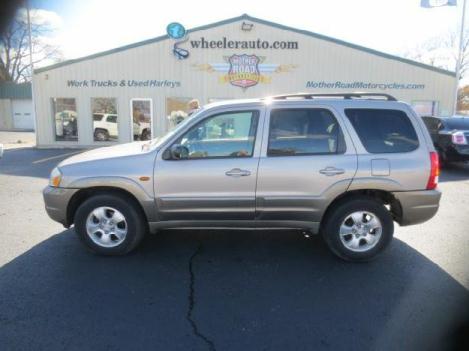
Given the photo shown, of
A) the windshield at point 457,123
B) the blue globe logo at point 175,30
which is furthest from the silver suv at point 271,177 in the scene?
the blue globe logo at point 175,30

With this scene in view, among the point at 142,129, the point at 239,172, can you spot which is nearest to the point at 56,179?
the point at 239,172

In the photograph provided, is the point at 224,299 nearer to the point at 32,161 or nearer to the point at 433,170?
the point at 433,170

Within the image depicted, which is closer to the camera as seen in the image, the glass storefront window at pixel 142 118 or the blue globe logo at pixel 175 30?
the blue globe logo at pixel 175 30

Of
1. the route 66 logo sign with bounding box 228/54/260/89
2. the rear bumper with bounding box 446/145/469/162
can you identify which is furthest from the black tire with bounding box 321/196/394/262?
the route 66 logo sign with bounding box 228/54/260/89

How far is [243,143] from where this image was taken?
4.02m

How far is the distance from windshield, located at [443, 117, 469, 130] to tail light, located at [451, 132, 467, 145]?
47 centimetres

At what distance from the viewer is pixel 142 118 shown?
53.2 ft

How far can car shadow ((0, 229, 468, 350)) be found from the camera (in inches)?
107

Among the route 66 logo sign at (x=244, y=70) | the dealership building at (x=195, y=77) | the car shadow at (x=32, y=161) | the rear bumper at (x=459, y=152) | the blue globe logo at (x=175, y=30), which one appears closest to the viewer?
the rear bumper at (x=459, y=152)

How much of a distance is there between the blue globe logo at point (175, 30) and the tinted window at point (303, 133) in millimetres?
12809

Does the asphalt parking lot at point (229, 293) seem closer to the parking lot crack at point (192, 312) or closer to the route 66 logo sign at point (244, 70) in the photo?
the parking lot crack at point (192, 312)

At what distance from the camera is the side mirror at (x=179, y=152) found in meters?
3.92

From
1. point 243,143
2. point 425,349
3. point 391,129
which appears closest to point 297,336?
point 425,349

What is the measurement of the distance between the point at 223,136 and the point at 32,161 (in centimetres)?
1057
